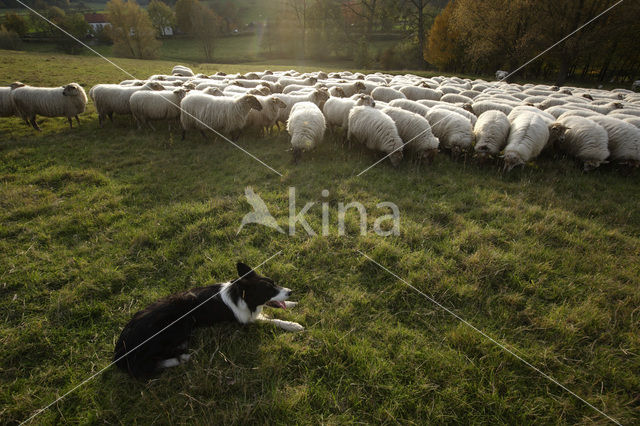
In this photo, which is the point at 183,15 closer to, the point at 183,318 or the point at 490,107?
the point at 490,107

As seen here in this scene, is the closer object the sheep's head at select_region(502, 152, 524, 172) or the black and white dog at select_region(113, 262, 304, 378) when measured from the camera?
the black and white dog at select_region(113, 262, 304, 378)

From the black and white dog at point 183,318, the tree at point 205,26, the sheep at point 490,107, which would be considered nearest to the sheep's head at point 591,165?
the sheep at point 490,107

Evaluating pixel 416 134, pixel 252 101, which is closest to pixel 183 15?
pixel 252 101

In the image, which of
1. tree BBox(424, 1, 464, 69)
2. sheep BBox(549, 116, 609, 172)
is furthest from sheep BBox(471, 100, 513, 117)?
tree BBox(424, 1, 464, 69)

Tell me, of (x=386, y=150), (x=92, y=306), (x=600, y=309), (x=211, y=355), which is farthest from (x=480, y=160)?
(x=92, y=306)

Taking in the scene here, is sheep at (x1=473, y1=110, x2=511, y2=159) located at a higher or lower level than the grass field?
higher

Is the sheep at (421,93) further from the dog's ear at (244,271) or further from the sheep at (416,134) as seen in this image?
the dog's ear at (244,271)

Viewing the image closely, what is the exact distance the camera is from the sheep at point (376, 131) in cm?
731

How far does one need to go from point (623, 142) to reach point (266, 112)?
10.5 metres

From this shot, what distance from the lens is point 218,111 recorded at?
8891 millimetres

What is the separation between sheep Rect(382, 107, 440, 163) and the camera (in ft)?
24.3

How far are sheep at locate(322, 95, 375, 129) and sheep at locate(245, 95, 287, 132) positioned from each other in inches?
62.7

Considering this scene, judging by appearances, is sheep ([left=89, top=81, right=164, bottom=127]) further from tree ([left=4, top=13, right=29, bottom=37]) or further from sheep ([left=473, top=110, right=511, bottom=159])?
tree ([left=4, top=13, right=29, bottom=37])

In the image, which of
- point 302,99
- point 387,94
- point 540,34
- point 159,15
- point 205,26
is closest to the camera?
point 302,99
